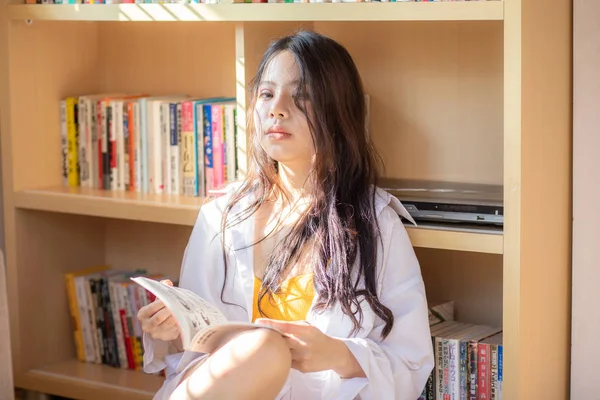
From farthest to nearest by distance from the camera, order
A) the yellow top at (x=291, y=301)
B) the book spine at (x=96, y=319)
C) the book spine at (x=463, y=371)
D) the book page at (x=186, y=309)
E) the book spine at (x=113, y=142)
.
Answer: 1. the book spine at (x=96, y=319)
2. the book spine at (x=113, y=142)
3. the book spine at (x=463, y=371)
4. the yellow top at (x=291, y=301)
5. the book page at (x=186, y=309)

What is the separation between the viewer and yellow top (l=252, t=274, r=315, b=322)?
1.72 meters

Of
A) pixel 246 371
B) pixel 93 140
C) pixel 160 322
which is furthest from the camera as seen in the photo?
pixel 93 140

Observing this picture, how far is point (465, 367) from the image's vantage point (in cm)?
182

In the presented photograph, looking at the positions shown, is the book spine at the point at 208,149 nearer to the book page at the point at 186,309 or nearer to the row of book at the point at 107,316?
the row of book at the point at 107,316

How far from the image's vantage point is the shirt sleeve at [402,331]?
163cm

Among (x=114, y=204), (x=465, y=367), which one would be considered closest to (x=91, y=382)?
(x=114, y=204)

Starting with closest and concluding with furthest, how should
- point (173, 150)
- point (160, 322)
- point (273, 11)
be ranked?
point (160, 322)
point (273, 11)
point (173, 150)

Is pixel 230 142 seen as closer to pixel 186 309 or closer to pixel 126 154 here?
pixel 126 154

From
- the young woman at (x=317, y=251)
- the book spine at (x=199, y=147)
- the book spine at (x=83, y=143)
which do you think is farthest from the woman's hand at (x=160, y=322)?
the book spine at (x=83, y=143)

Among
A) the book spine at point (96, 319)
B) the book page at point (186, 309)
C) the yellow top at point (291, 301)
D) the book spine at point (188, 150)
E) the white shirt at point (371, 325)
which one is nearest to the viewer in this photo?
the book page at point (186, 309)

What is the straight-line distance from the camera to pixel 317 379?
1667 mm

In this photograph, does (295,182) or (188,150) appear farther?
(188,150)

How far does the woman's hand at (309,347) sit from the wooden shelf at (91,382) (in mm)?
737

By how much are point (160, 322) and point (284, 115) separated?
1.34 ft
